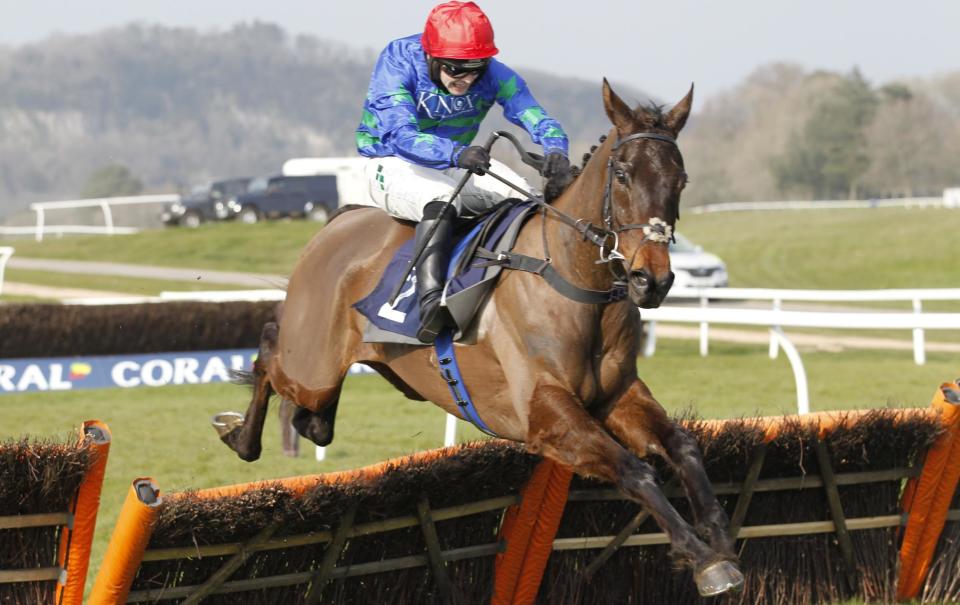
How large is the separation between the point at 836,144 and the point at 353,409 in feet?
197

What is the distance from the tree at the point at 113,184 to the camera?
292 ft

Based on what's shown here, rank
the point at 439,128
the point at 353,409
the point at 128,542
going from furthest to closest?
the point at 353,409 < the point at 439,128 < the point at 128,542

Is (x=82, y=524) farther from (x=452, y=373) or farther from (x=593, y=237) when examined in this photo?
(x=593, y=237)

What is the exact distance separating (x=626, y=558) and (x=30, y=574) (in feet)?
7.75

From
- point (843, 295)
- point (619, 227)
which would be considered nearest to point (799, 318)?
point (619, 227)

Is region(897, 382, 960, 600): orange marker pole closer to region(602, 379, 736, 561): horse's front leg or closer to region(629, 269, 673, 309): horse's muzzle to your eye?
region(602, 379, 736, 561): horse's front leg

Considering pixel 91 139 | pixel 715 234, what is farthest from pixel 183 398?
pixel 91 139

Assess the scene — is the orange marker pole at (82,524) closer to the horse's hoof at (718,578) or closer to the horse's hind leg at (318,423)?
the horse's hoof at (718,578)

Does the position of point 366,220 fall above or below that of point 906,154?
above

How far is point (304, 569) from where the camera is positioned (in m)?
4.40

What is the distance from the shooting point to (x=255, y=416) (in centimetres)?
610

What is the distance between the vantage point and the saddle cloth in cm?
482

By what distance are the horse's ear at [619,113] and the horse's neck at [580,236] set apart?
106mm

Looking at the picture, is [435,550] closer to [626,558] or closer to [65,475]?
[626,558]
